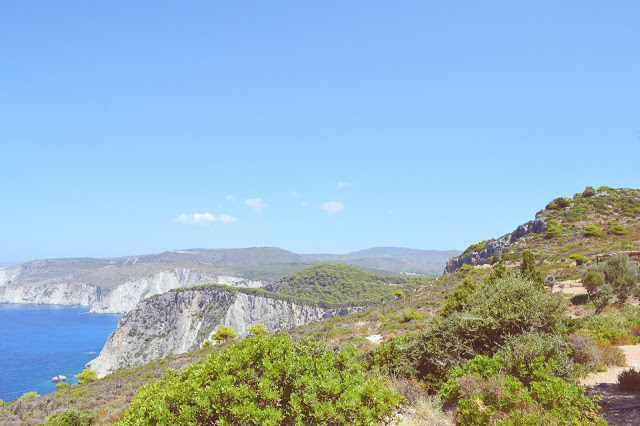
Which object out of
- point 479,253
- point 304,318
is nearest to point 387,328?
point 479,253

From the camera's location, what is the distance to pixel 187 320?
9962 centimetres

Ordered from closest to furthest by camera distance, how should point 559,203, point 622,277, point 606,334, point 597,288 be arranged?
point 606,334, point 622,277, point 597,288, point 559,203

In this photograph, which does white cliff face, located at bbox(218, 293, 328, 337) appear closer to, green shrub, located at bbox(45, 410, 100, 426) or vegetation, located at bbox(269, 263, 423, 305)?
vegetation, located at bbox(269, 263, 423, 305)

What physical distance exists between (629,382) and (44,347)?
522 ft

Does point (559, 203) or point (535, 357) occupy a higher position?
point (559, 203)

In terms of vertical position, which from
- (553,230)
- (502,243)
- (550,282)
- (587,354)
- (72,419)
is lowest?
(72,419)

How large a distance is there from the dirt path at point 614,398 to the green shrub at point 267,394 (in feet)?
17.3

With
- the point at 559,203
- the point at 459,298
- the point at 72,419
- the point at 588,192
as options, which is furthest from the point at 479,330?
the point at 588,192

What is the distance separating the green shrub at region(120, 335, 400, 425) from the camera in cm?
510

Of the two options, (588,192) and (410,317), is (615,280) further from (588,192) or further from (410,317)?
(588,192)

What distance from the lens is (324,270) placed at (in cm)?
14150

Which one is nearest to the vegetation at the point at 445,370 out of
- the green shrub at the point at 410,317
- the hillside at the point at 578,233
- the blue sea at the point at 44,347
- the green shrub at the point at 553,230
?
the green shrub at the point at 410,317

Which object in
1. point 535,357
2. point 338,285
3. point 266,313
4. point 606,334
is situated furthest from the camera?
point 338,285

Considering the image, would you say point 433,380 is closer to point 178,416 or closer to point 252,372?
point 252,372
